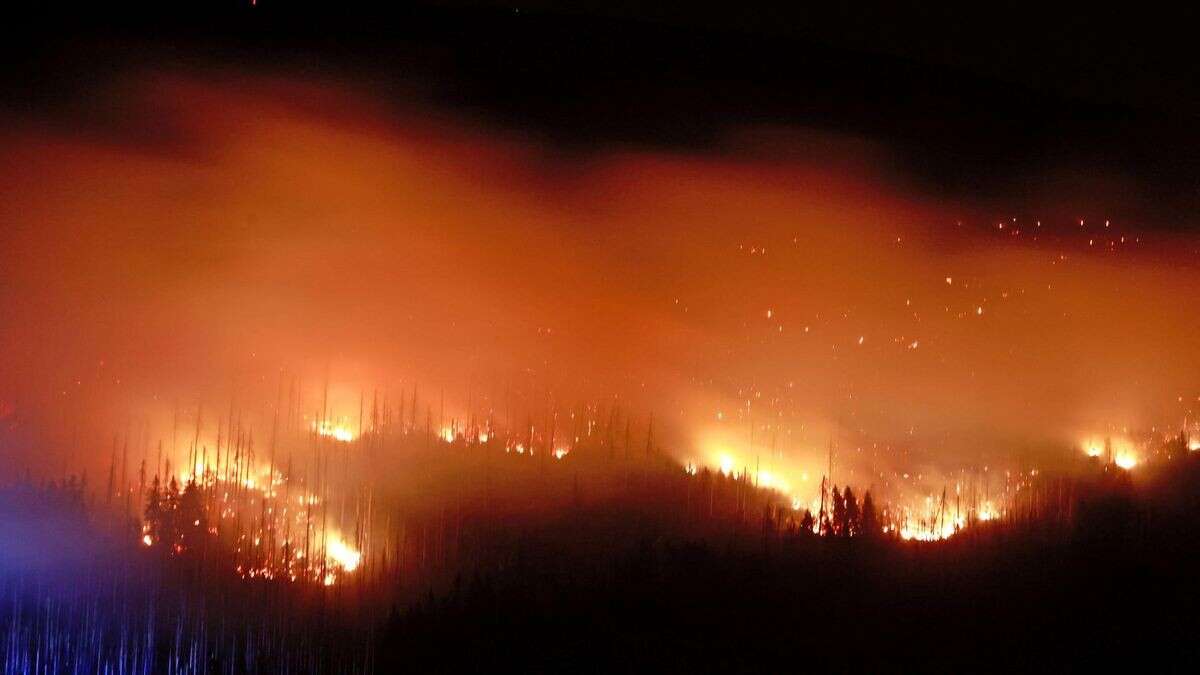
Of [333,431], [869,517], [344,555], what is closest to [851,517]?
[869,517]

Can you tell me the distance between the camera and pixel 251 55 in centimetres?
468

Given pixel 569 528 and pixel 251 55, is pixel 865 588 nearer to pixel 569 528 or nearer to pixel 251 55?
pixel 569 528

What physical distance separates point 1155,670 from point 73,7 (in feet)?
16.8

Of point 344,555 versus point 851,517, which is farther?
point 851,517

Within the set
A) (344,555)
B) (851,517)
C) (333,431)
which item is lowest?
(344,555)

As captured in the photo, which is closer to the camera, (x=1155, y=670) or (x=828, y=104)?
(x=1155, y=670)

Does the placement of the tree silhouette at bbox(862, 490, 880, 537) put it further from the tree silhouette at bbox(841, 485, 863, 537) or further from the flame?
the flame

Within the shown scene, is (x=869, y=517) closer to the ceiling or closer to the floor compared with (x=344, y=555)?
closer to the ceiling

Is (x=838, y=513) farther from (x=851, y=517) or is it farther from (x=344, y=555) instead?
(x=344, y=555)

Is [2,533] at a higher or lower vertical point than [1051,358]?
lower

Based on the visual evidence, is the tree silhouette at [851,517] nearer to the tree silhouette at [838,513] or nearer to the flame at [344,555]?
the tree silhouette at [838,513]

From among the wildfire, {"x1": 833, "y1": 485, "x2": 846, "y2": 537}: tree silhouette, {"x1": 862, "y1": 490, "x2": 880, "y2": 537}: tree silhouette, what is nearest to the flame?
the wildfire

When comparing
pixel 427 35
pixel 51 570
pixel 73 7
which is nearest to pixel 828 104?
pixel 427 35

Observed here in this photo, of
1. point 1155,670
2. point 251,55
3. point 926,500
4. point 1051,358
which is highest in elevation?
point 251,55
